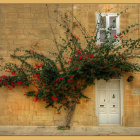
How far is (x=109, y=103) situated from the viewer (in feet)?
25.0

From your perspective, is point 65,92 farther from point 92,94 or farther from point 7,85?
point 7,85

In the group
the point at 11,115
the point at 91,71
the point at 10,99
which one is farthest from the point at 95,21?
the point at 11,115

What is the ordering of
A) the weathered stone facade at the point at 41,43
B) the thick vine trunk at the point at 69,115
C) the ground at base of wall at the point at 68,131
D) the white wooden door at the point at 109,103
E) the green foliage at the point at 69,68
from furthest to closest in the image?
1. the white wooden door at the point at 109,103
2. the weathered stone facade at the point at 41,43
3. the thick vine trunk at the point at 69,115
4. the green foliage at the point at 69,68
5. the ground at base of wall at the point at 68,131

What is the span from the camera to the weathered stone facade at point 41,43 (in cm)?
740

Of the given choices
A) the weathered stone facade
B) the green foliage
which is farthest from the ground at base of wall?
the green foliage

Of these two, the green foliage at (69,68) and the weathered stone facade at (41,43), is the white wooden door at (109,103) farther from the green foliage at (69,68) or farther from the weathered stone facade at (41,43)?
the green foliage at (69,68)

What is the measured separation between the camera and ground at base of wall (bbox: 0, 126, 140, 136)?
21.2 ft

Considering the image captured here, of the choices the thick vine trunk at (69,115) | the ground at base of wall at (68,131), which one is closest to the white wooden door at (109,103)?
the ground at base of wall at (68,131)

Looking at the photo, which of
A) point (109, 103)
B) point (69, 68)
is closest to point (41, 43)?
point (69, 68)

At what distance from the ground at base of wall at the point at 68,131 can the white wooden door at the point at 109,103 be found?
0.45 metres

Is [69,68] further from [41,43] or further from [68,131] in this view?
[68,131]

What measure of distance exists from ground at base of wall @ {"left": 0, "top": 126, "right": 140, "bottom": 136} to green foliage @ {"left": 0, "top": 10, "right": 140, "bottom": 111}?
1.04 m

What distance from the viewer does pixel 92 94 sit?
7.46 meters

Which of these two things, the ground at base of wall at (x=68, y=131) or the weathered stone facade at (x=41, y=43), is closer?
the ground at base of wall at (x=68, y=131)
